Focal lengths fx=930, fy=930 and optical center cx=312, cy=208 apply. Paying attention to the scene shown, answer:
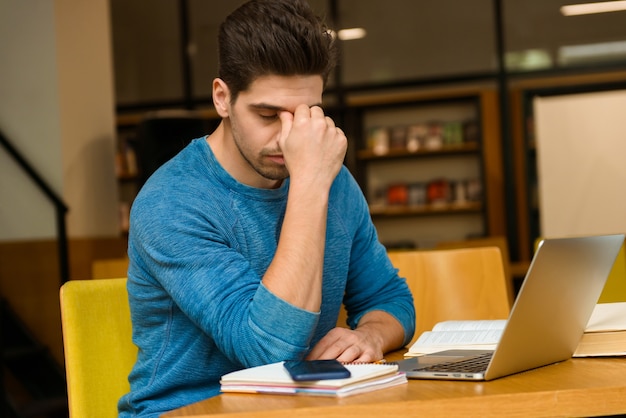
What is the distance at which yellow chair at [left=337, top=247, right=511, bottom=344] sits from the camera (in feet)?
7.53

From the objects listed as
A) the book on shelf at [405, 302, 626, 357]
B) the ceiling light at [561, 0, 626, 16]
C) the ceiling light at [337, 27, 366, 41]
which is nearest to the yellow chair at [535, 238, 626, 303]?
the book on shelf at [405, 302, 626, 357]

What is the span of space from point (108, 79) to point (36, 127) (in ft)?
3.11

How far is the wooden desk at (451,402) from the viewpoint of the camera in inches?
42.7

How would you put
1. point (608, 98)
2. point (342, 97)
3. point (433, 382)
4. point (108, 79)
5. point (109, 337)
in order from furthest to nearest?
1. point (342, 97)
2. point (608, 98)
3. point (108, 79)
4. point (109, 337)
5. point (433, 382)

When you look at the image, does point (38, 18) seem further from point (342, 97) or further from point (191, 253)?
point (191, 253)

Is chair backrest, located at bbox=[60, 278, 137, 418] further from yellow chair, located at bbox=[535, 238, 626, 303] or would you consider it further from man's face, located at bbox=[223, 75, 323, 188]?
yellow chair, located at bbox=[535, 238, 626, 303]

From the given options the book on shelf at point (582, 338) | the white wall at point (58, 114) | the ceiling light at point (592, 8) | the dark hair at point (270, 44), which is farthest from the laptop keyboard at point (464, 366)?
the ceiling light at point (592, 8)

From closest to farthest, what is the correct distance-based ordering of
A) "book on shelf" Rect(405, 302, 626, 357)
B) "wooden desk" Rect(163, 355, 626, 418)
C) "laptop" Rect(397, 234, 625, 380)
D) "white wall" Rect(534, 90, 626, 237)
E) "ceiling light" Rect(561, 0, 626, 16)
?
"wooden desk" Rect(163, 355, 626, 418), "laptop" Rect(397, 234, 625, 380), "book on shelf" Rect(405, 302, 626, 357), "white wall" Rect(534, 90, 626, 237), "ceiling light" Rect(561, 0, 626, 16)

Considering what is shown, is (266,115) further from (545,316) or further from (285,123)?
(545,316)

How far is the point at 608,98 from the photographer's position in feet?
Result: 24.5

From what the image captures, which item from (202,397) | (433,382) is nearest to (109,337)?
(202,397)

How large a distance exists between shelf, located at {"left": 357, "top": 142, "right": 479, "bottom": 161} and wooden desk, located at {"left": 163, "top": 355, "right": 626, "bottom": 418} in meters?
6.91

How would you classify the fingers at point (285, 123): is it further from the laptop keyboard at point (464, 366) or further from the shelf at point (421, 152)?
the shelf at point (421, 152)

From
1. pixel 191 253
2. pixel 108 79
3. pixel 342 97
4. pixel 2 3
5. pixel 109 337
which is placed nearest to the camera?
pixel 191 253
